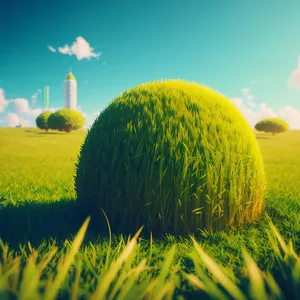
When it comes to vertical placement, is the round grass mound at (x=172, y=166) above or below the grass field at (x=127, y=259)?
above

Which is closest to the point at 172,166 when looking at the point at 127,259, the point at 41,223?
the point at 127,259

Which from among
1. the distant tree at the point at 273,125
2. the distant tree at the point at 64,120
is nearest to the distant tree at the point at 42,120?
the distant tree at the point at 64,120

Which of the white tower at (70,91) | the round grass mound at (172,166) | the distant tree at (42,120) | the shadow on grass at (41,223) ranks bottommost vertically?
the shadow on grass at (41,223)

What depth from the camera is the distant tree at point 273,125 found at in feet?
179

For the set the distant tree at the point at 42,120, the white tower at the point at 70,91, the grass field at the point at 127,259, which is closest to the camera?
the grass field at the point at 127,259

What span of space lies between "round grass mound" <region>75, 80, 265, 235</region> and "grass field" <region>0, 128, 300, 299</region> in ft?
0.85

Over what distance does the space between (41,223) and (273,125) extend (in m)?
59.2

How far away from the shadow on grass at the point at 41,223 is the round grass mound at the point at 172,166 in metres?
0.28

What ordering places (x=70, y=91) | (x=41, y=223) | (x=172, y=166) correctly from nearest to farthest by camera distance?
(x=172, y=166)
(x=41, y=223)
(x=70, y=91)

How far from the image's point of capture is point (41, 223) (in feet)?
10.9

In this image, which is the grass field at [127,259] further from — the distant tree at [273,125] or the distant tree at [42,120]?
the distant tree at [273,125]

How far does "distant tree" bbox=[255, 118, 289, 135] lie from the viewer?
54.6 metres

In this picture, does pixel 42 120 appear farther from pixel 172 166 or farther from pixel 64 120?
pixel 172 166

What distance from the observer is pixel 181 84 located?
3566mm
